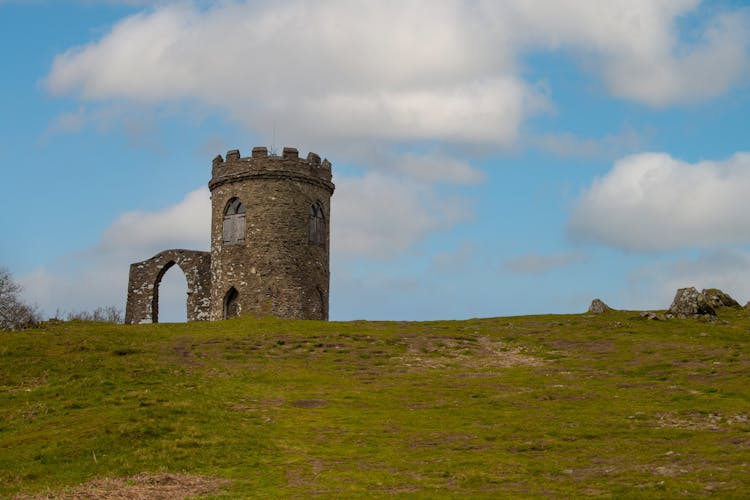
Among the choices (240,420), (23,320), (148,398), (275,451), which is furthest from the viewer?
(23,320)

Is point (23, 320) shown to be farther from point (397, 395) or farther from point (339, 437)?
point (339, 437)

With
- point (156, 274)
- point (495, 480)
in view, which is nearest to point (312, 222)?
point (156, 274)

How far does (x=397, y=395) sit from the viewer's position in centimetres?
3017

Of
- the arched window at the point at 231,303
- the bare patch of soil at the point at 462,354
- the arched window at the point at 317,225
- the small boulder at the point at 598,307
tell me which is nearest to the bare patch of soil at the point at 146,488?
the bare patch of soil at the point at 462,354

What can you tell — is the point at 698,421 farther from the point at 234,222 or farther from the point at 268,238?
the point at 234,222

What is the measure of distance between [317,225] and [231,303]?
23.3 ft

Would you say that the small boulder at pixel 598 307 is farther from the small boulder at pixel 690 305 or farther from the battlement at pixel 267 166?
the battlement at pixel 267 166

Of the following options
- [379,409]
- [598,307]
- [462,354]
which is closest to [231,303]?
[462,354]

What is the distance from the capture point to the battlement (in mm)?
53594

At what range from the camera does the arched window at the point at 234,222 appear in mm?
53562

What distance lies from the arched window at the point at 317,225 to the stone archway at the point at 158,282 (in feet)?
Answer: 22.7

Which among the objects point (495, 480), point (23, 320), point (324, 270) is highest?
point (324, 270)

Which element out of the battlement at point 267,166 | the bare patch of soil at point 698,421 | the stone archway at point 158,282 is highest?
the battlement at point 267,166

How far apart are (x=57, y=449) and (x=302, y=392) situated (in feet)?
31.8
